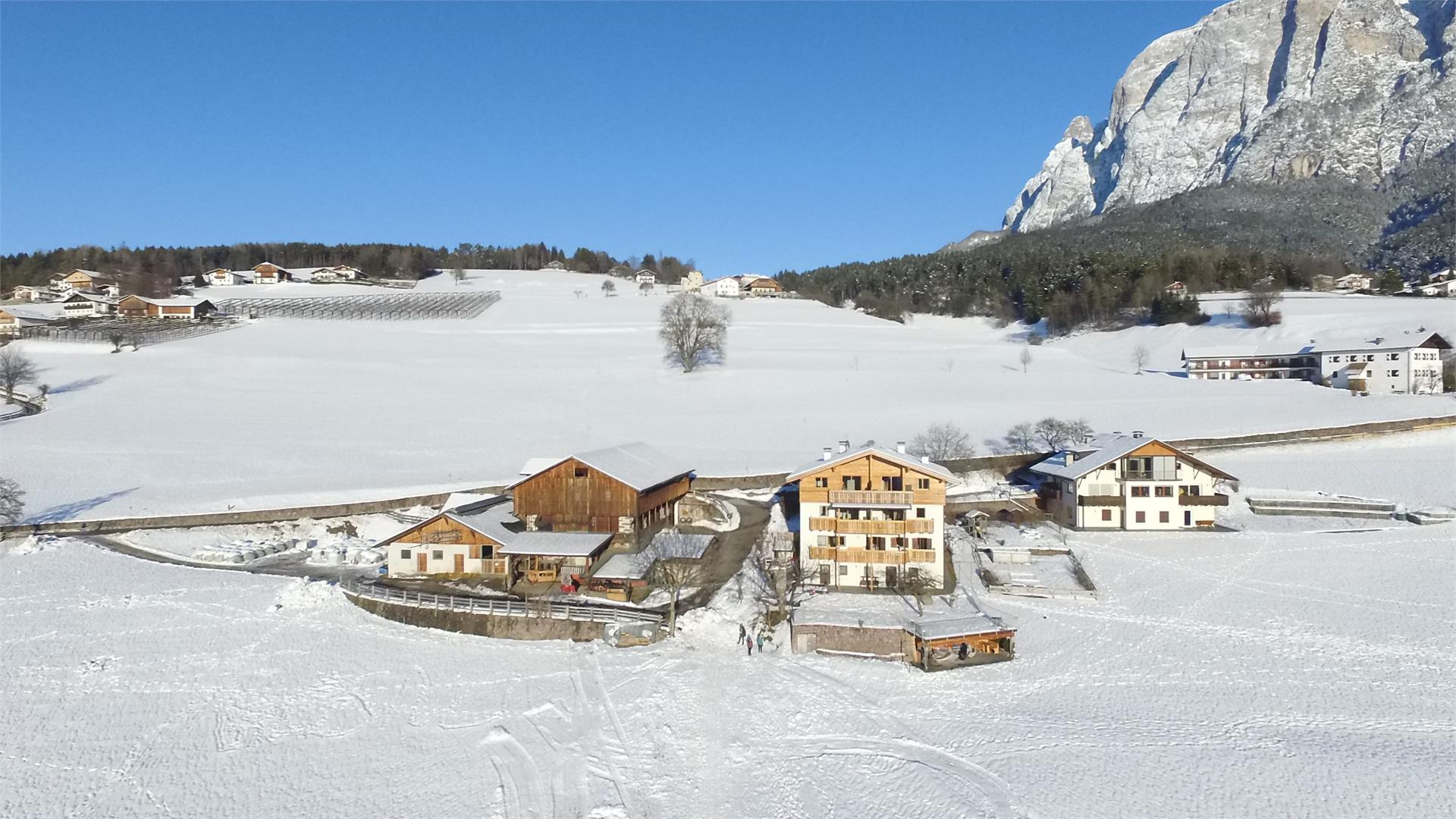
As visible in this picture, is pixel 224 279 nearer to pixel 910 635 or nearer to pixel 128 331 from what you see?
pixel 128 331

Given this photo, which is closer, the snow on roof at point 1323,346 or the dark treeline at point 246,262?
the snow on roof at point 1323,346

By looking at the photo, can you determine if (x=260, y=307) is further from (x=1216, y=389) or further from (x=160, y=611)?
(x=1216, y=389)

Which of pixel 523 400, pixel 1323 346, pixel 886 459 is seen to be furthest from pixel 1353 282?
pixel 523 400

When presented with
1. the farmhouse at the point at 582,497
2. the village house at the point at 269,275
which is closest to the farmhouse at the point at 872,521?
the farmhouse at the point at 582,497

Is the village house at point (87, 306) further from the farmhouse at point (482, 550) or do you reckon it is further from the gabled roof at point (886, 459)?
the gabled roof at point (886, 459)

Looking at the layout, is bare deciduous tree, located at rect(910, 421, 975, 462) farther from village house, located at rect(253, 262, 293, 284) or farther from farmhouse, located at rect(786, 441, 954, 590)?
village house, located at rect(253, 262, 293, 284)

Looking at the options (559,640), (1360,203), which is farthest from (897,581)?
(1360,203)
